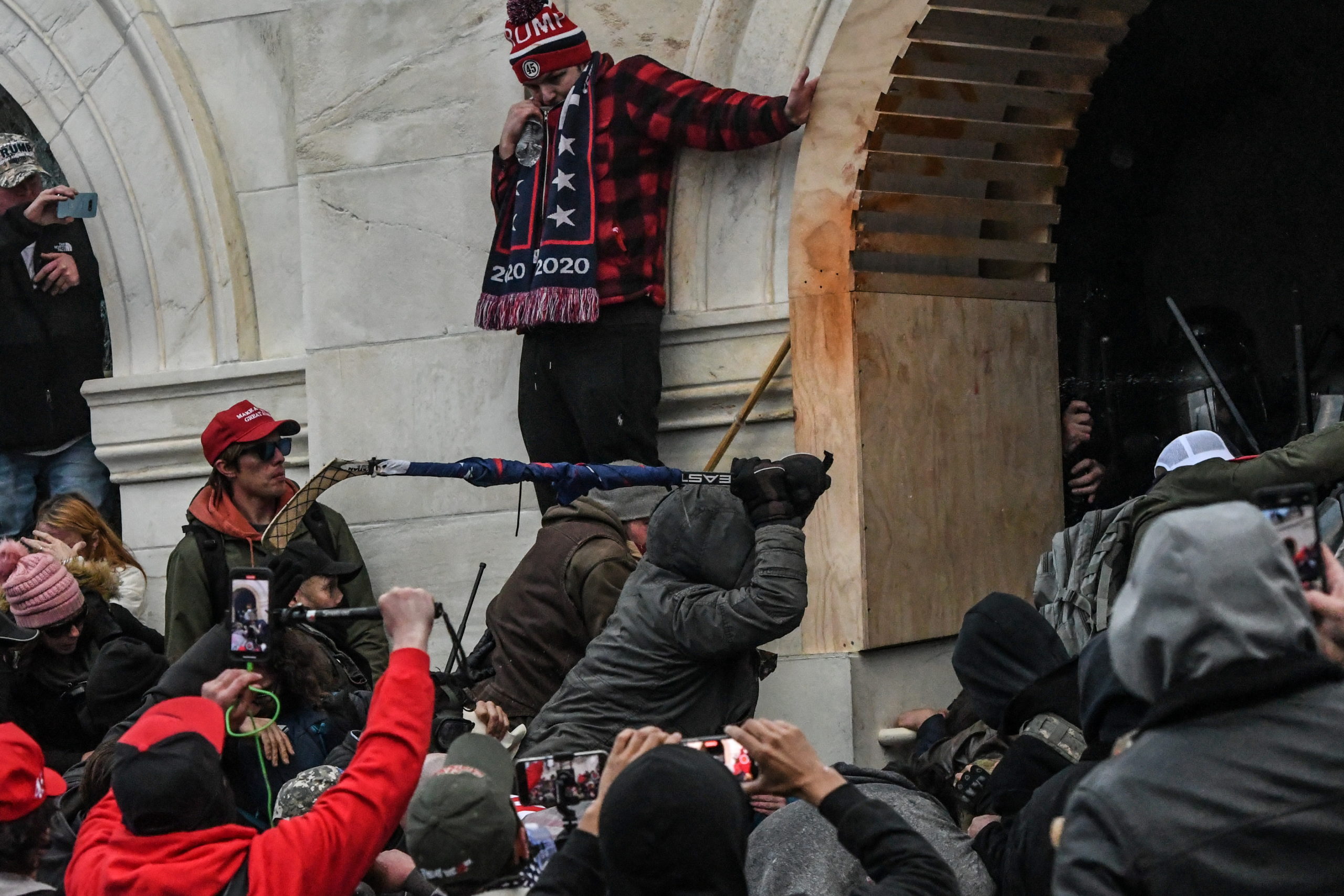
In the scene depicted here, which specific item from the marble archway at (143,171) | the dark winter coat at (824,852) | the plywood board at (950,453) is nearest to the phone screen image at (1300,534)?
the dark winter coat at (824,852)

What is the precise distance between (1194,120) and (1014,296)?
1.48 meters

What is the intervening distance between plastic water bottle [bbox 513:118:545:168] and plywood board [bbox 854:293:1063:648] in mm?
1289

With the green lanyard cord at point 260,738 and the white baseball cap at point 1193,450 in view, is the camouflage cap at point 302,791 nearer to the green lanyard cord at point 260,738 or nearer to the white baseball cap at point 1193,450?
the green lanyard cord at point 260,738

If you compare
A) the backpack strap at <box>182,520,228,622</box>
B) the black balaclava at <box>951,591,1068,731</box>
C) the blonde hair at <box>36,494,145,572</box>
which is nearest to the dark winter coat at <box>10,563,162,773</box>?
the backpack strap at <box>182,520,228,622</box>

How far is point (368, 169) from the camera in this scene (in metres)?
7.24

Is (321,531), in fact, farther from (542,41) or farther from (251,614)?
(251,614)

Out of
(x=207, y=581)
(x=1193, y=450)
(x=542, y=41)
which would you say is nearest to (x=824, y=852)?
(x=1193, y=450)

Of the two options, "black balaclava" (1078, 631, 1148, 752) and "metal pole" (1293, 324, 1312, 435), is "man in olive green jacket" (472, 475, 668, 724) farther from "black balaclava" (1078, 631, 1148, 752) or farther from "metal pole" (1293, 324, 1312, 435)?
"metal pole" (1293, 324, 1312, 435)

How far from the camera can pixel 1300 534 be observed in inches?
115

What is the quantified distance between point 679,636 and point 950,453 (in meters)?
2.23

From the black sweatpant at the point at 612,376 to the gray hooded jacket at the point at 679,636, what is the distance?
5.71ft

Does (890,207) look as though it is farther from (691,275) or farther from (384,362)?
(384,362)

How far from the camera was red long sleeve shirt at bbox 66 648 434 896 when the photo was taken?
3529 mm

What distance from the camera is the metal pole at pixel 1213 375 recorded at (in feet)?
23.3
